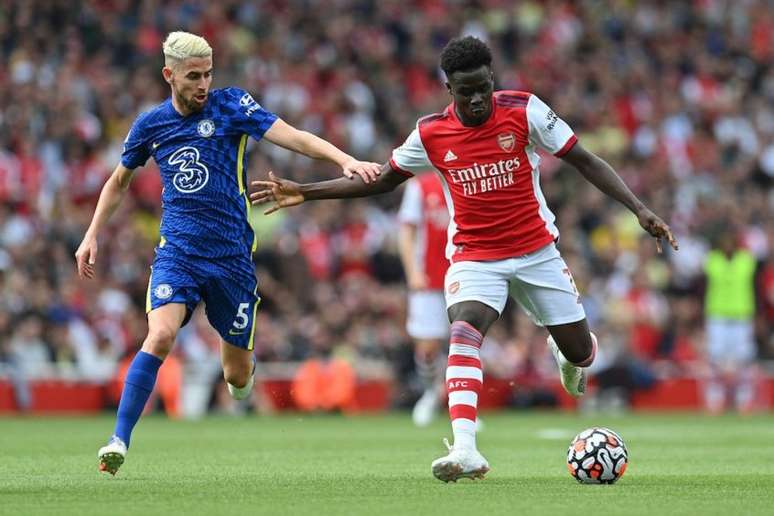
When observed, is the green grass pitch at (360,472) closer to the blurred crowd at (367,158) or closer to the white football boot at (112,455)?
the white football boot at (112,455)

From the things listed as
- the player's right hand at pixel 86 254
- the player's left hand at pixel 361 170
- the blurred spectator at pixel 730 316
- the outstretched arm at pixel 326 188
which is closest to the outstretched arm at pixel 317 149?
the player's left hand at pixel 361 170

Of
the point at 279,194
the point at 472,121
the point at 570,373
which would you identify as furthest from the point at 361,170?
the point at 570,373

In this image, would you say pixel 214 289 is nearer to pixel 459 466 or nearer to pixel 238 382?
pixel 238 382

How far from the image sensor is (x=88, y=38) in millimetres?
22391

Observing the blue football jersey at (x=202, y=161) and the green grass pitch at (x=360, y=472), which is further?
the blue football jersey at (x=202, y=161)

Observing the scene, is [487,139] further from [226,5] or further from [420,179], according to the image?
[226,5]

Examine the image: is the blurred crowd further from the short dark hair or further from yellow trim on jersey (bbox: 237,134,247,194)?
the short dark hair

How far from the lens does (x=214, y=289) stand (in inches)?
371

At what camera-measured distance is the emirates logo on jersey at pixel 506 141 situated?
8914mm

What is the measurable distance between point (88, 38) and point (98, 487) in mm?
15184

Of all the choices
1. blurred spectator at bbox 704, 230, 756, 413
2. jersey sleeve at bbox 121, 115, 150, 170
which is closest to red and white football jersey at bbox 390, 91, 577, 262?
jersey sleeve at bbox 121, 115, 150, 170

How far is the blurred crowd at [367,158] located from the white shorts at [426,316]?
172 inches

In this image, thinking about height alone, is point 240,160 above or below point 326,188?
above

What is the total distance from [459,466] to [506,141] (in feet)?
6.45
